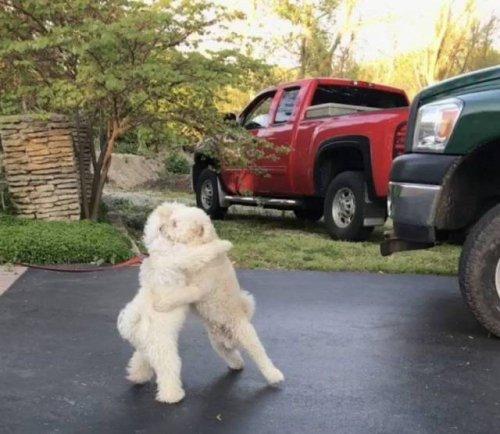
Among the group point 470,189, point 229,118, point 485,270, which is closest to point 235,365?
point 485,270

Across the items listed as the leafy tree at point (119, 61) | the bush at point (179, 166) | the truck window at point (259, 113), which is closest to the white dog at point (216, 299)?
the leafy tree at point (119, 61)

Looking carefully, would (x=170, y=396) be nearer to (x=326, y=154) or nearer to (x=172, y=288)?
(x=172, y=288)

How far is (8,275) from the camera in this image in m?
6.14

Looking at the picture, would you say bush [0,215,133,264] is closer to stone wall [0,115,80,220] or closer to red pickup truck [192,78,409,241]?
stone wall [0,115,80,220]

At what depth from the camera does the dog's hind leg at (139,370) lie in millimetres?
3529

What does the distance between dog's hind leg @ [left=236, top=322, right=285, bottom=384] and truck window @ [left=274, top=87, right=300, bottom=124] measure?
6590mm

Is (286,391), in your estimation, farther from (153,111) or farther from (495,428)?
(153,111)

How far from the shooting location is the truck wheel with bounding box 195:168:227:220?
1138cm

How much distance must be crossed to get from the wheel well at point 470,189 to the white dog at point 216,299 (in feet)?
5.48

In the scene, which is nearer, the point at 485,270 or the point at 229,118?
the point at 485,270

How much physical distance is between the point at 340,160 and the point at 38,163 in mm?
3773

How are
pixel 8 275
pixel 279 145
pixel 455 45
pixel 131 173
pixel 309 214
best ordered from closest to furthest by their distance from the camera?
pixel 8 275
pixel 279 145
pixel 309 214
pixel 131 173
pixel 455 45

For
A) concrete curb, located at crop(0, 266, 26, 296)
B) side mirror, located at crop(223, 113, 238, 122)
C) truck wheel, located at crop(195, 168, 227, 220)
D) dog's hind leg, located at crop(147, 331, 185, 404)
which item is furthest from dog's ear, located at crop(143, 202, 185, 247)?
truck wheel, located at crop(195, 168, 227, 220)

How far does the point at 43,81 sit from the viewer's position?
7766 millimetres
